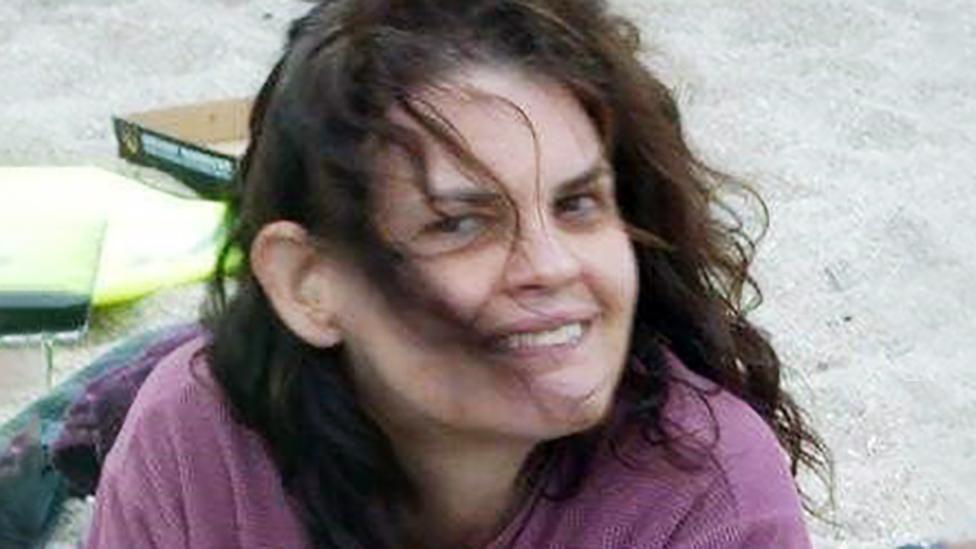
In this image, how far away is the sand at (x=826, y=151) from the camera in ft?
6.56

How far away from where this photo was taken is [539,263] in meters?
1.10

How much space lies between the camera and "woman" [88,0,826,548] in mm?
1109

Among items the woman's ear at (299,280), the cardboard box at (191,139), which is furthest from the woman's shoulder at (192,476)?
the cardboard box at (191,139)

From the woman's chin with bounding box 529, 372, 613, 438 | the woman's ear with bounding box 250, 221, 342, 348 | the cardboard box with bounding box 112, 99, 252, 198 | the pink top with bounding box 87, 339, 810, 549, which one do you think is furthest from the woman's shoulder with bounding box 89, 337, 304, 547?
the cardboard box with bounding box 112, 99, 252, 198

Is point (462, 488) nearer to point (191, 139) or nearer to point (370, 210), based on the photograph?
point (370, 210)

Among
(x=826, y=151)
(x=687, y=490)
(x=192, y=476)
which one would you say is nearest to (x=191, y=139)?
(x=826, y=151)

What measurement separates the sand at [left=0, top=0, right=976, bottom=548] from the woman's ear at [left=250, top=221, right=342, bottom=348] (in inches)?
30.6

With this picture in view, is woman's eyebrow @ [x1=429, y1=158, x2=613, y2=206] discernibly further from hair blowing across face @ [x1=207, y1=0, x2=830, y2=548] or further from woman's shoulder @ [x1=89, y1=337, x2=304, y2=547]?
woman's shoulder @ [x1=89, y1=337, x2=304, y2=547]

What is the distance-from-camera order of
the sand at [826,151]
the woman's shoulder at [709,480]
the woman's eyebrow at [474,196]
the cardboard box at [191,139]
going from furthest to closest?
the cardboard box at [191,139] → the sand at [826,151] → the woman's shoulder at [709,480] → the woman's eyebrow at [474,196]

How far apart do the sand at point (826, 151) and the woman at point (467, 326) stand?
2.13 feet

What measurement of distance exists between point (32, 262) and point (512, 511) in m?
0.99

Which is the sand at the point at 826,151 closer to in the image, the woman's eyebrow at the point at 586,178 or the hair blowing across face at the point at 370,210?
the hair blowing across face at the point at 370,210

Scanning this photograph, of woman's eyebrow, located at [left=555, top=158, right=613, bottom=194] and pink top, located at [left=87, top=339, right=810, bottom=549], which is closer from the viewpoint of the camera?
woman's eyebrow, located at [left=555, top=158, right=613, bottom=194]

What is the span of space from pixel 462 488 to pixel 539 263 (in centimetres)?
21
